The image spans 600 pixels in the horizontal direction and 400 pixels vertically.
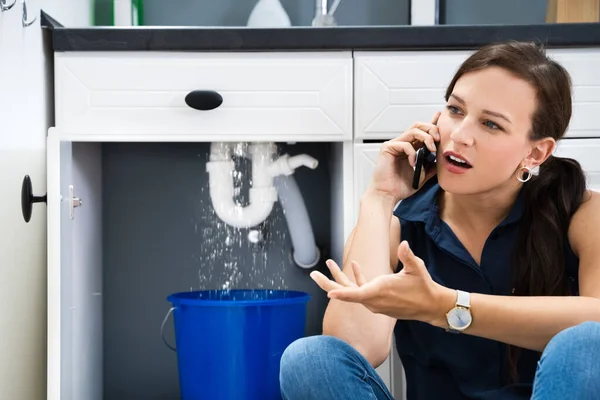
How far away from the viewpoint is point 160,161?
7.55ft

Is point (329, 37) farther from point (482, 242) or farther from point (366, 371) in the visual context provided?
point (366, 371)

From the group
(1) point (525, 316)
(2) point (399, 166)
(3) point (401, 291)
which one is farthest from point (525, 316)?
(2) point (399, 166)

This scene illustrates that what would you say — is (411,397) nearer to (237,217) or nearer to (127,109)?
(237,217)

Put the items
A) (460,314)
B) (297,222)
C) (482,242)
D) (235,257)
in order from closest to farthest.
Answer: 1. (460,314)
2. (482,242)
3. (297,222)
4. (235,257)

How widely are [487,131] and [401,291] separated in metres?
0.35

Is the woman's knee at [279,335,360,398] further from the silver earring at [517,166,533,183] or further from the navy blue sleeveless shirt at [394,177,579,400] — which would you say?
the silver earring at [517,166,533,183]

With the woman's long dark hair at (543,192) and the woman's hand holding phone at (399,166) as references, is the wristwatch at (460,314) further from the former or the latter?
the woman's hand holding phone at (399,166)

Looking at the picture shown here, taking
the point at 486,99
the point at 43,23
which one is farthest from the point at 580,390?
the point at 43,23

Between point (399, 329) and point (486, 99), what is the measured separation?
0.45m

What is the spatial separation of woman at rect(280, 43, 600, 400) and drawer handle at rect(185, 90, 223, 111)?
1.54 feet

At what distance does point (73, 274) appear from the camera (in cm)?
189

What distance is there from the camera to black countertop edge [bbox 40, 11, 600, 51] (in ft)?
5.92

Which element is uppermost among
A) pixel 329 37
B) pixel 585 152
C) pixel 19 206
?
pixel 329 37

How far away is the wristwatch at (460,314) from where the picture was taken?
1182 millimetres
